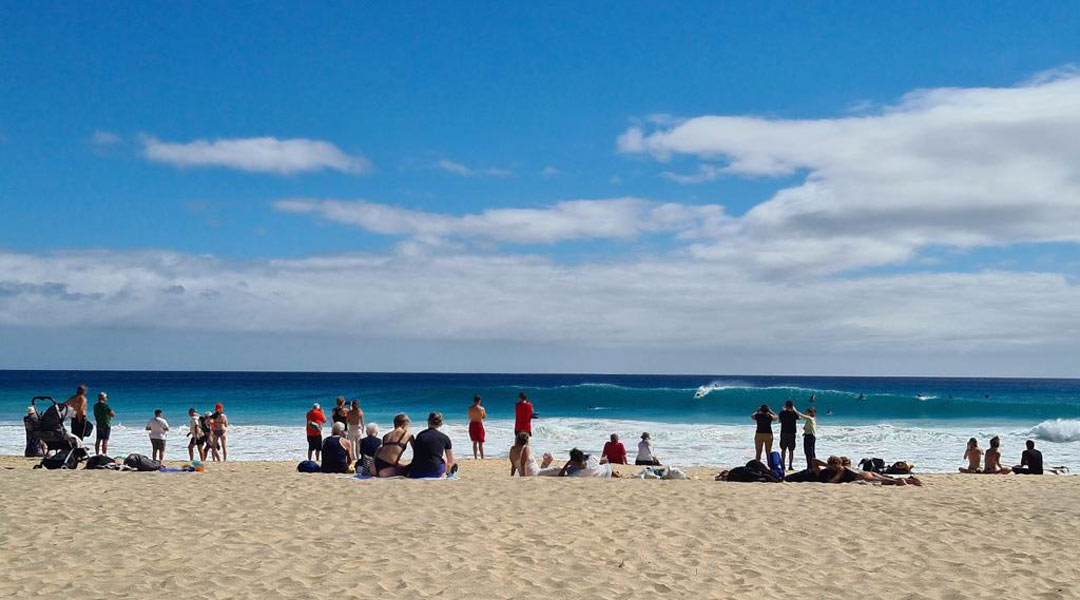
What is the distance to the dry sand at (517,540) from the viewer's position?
6707 millimetres

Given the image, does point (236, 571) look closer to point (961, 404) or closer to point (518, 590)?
point (518, 590)

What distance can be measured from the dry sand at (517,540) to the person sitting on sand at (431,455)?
1.45ft

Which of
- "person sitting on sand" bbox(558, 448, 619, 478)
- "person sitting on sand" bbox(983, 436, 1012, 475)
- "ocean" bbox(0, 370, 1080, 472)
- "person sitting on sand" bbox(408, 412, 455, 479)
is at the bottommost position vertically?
"ocean" bbox(0, 370, 1080, 472)

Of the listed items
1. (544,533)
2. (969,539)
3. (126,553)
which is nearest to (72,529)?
(126,553)

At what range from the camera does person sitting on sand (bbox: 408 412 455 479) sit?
460 inches

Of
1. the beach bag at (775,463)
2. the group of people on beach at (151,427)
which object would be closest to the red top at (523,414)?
the beach bag at (775,463)

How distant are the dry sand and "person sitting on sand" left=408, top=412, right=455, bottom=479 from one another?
0.44 m

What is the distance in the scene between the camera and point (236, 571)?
6848 mm

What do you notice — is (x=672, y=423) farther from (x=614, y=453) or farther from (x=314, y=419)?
(x=314, y=419)

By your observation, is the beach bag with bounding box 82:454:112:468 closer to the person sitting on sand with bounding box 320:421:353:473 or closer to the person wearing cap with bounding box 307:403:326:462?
the person sitting on sand with bounding box 320:421:353:473

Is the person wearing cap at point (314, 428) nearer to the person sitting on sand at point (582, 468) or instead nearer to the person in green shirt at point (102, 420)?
the person in green shirt at point (102, 420)

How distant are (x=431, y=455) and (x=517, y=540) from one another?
12.7 ft

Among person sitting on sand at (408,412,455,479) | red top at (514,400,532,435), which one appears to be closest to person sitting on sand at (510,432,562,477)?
person sitting on sand at (408,412,455,479)

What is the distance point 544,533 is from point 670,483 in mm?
3779
